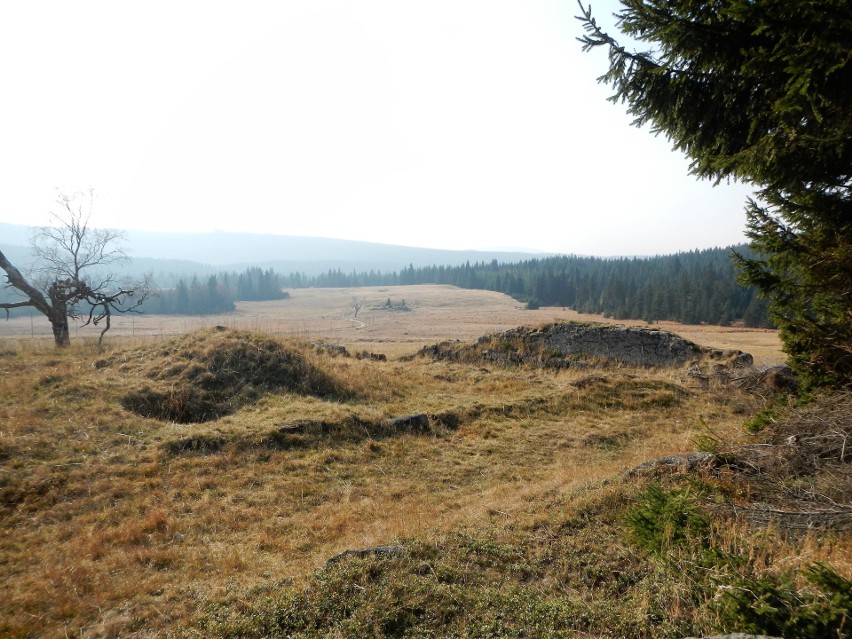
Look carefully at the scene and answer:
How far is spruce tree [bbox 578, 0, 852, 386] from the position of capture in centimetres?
380

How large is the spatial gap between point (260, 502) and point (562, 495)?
16.2 feet

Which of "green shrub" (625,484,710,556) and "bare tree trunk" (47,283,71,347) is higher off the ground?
"bare tree trunk" (47,283,71,347)

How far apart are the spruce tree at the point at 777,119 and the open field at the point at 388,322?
104 feet

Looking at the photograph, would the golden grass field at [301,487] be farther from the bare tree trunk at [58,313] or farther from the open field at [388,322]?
the open field at [388,322]

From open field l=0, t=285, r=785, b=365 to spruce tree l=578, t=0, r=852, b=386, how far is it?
3156cm

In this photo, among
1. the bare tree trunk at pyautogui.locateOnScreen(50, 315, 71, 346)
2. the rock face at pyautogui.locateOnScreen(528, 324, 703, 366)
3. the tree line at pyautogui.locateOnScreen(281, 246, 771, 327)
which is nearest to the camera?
the bare tree trunk at pyautogui.locateOnScreen(50, 315, 71, 346)

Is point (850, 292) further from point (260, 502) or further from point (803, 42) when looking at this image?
point (260, 502)

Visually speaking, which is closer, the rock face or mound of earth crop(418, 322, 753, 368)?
mound of earth crop(418, 322, 753, 368)

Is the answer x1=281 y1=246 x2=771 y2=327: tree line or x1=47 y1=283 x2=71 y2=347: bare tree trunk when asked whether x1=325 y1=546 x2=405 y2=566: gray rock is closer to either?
x1=47 y1=283 x2=71 y2=347: bare tree trunk

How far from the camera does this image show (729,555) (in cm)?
330

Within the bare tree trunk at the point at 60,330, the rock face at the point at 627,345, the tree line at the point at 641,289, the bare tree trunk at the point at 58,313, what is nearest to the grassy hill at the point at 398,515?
the bare tree trunk at the point at 60,330

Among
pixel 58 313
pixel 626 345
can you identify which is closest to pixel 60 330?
pixel 58 313

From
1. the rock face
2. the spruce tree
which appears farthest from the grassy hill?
the rock face

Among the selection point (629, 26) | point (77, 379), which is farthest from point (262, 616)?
point (77, 379)
